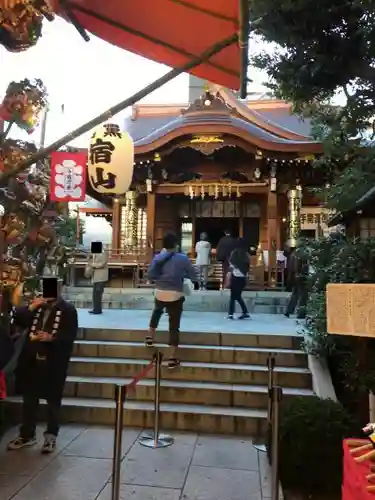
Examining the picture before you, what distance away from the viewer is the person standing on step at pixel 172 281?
6.11m

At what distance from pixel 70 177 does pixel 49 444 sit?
430 cm

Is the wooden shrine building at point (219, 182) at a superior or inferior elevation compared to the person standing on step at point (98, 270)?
superior

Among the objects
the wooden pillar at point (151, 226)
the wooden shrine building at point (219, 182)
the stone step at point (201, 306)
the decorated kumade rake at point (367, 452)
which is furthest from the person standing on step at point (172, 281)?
the wooden pillar at point (151, 226)

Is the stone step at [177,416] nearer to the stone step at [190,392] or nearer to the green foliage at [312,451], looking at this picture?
the stone step at [190,392]

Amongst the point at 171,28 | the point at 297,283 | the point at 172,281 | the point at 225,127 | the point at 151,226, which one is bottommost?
the point at 297,283

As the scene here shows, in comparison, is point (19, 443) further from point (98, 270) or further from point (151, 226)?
point (151, 226)

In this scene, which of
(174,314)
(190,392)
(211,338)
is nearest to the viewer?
(190,392)

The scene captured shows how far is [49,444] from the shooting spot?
4.40 metres

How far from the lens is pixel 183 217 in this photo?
58.5 feet

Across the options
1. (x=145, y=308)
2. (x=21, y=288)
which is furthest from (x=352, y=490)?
(x=145, y=308)

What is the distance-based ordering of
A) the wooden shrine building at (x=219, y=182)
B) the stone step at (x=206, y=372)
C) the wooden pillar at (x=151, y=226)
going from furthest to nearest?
the wooden pillar at (x=151, y=226) < the wooden shrine building at (x=219, y=182) < the stone step at (x=206, y=372)

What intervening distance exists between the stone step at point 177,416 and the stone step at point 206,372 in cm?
54

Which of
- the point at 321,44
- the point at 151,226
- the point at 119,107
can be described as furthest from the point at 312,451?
the point at 151,226

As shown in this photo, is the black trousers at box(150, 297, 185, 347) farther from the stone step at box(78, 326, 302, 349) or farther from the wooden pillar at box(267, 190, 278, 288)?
the wooden pillar at box(267, 190, 278, 288)
